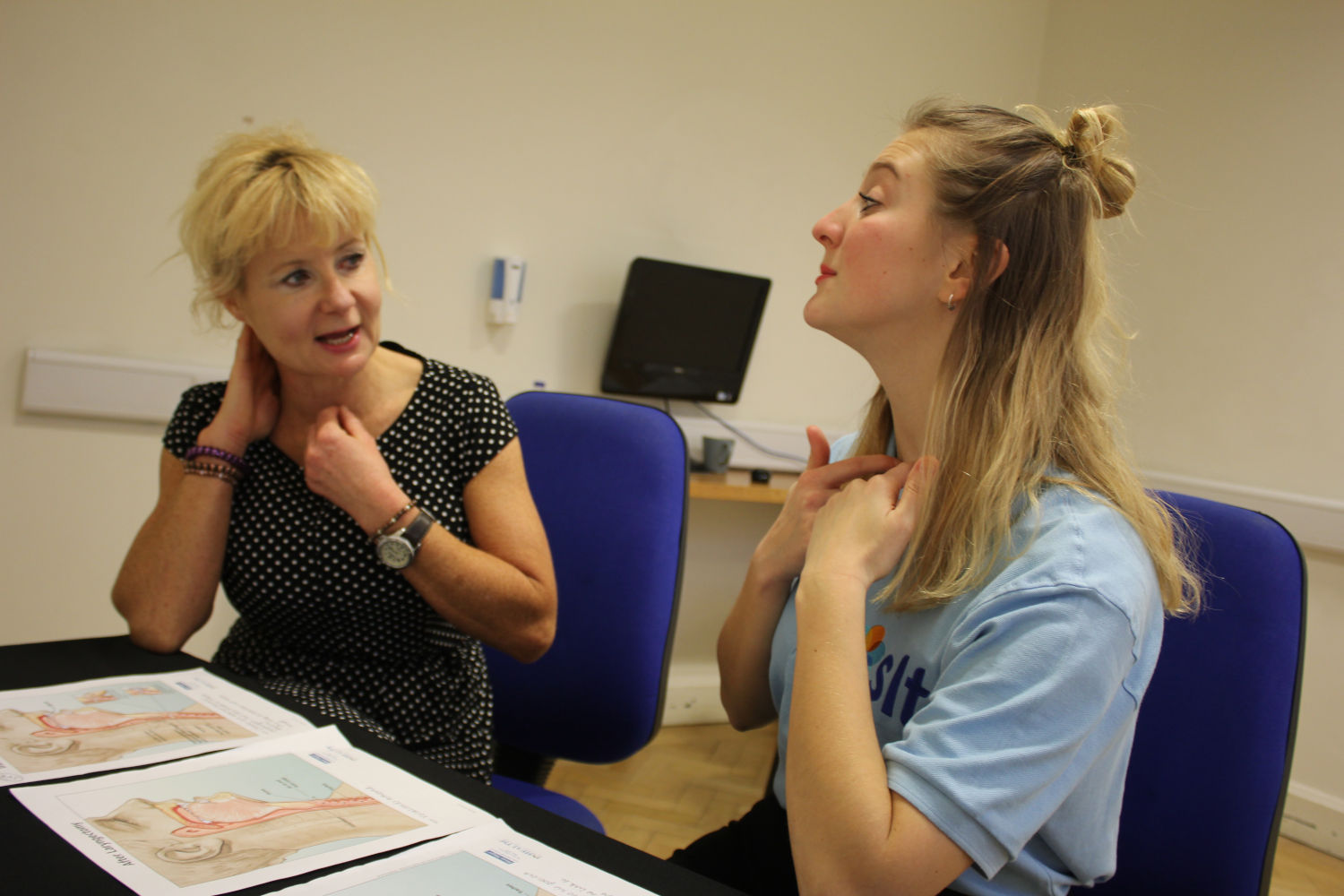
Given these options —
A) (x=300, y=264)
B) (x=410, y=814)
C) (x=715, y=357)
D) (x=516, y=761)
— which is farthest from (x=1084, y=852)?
(x=715, y=357)

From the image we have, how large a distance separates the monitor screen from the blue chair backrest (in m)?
1.43

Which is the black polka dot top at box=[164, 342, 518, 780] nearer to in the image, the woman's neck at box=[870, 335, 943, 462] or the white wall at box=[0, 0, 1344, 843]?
the woman's neck at box=[870, 335, 943, 462]

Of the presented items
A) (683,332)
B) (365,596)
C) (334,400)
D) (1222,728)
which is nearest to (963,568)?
(1222,728)

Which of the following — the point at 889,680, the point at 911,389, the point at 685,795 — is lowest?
the point at 685,795

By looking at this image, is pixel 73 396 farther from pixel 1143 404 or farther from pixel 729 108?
pixel 1143 404

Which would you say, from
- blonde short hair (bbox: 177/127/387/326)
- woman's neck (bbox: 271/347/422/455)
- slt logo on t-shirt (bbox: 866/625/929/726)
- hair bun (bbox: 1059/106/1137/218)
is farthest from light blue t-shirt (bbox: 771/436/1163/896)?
blonde short hair (bbox: 177/127/387/326)

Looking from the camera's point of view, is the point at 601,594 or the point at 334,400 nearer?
the point at 334,400

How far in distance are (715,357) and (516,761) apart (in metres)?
1.84

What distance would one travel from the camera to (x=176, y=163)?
2.42 m

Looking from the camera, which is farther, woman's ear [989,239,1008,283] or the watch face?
the watch face

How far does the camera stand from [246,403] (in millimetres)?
1344

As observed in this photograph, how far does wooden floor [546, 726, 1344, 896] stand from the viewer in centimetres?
250

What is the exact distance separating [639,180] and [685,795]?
6.18 feet

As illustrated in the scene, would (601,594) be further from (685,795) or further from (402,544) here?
(685,795)
